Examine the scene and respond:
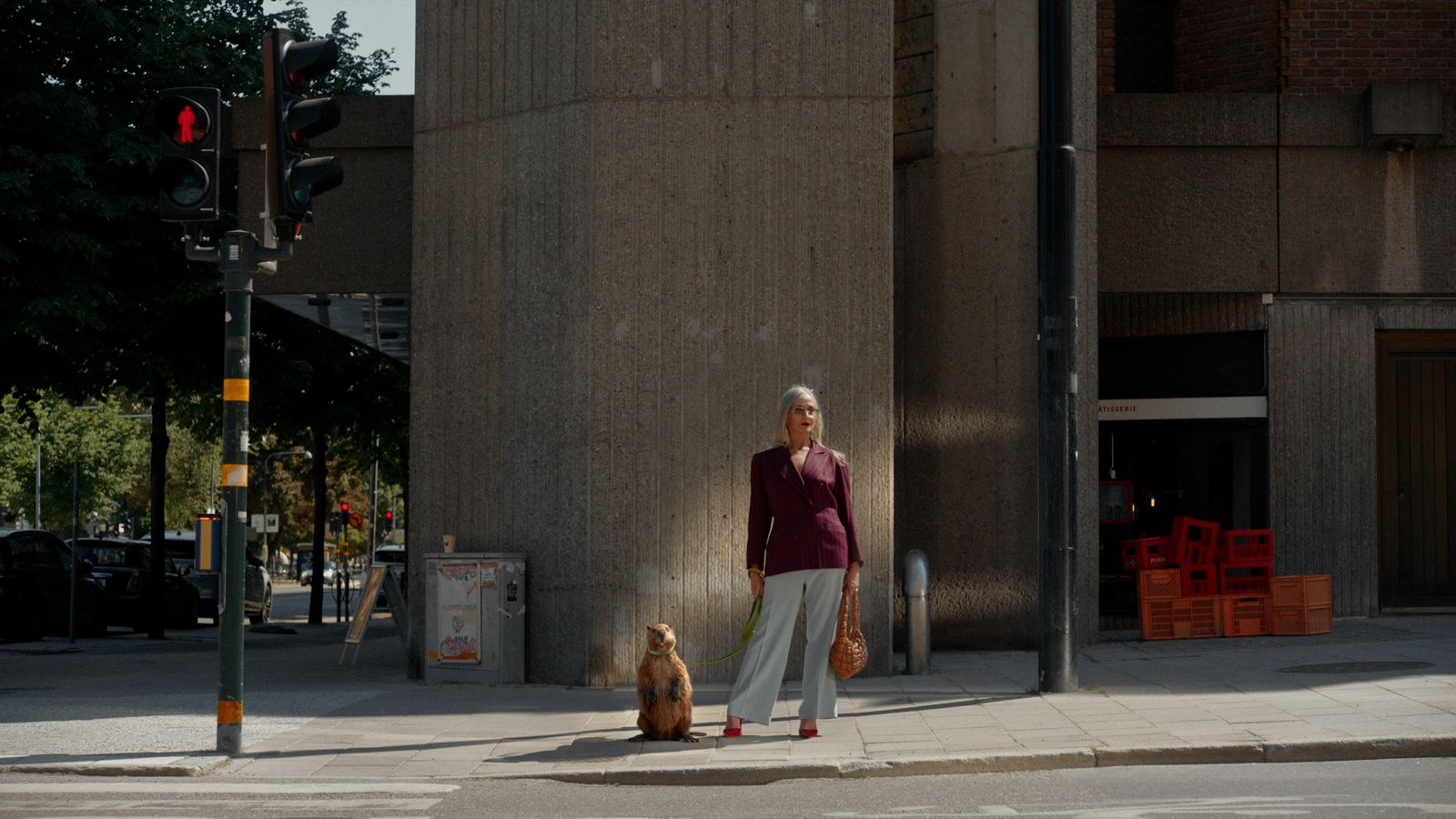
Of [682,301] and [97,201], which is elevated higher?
[97,201]

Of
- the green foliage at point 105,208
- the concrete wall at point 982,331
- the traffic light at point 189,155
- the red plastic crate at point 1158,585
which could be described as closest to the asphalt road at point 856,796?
the traffic light at point 189,155

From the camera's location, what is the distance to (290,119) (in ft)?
29.7

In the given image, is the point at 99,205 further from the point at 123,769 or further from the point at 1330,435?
the point at 1330,435

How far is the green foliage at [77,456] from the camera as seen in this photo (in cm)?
5956

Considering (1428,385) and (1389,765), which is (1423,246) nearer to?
(1428,385)

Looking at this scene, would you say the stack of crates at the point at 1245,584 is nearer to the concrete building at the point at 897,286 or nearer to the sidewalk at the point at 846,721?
the sidewalk at the point at 846,721

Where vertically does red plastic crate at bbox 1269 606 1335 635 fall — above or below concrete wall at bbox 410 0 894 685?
below

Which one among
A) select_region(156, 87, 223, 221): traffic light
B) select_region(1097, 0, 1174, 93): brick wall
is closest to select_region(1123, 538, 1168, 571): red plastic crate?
select_region(1097, 0, 1174, 93): brick wall

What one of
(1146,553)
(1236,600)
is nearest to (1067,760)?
(1236,600)

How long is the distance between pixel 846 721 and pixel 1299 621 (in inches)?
236

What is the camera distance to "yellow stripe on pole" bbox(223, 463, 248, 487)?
29.6 feet

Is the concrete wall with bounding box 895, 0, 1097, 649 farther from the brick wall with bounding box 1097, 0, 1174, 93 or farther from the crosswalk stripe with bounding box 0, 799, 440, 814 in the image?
the crosswalk stripe with bounding box 0, 799, 440, 814

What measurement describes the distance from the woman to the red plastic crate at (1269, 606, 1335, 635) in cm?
653

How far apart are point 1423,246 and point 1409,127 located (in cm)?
114
